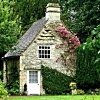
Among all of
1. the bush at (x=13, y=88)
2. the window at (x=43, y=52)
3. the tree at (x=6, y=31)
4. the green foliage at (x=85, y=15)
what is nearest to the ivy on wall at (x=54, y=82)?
the window at (x=43, y=52)

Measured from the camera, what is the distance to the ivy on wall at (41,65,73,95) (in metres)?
31.7

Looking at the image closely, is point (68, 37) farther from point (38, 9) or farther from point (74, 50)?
point (38, 9)

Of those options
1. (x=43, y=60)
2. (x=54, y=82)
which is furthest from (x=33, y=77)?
(x=54, y=82)

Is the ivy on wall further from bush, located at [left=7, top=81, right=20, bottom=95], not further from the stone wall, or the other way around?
bush, located at [left=7, top=81, right=20, bottom=95]

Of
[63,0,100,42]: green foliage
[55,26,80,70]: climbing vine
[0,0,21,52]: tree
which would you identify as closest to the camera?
[0,0,21,52]: tree

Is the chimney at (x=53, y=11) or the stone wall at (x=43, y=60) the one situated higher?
the chimney at (x=53, y=11)

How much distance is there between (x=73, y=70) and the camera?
32812mm

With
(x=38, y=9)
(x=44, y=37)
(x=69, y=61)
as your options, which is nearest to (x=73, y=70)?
(x=69, y=61)

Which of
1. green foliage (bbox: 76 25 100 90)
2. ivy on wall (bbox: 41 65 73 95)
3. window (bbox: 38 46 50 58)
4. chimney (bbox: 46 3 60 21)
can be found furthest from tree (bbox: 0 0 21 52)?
green foliage (bbox: 76 25 100 90)

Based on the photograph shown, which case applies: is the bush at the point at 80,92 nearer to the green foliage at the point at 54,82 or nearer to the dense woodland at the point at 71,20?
the dense woodland at the point at 71,20

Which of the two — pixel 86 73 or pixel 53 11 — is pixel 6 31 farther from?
pixel 86 73

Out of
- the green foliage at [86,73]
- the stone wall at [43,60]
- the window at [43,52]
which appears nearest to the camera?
the green foliage at [86,73]

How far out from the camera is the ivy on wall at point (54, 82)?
3172 cm

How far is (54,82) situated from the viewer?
31.7 meters
